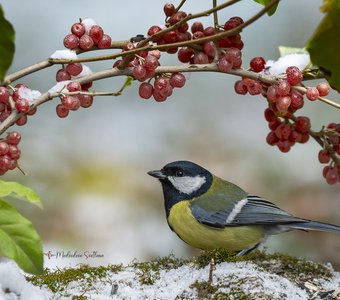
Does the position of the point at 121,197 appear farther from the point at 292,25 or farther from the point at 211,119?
Answer: the point at 292,25

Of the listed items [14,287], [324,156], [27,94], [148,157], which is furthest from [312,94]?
[148,157]

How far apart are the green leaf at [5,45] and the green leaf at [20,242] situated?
0.24 meters

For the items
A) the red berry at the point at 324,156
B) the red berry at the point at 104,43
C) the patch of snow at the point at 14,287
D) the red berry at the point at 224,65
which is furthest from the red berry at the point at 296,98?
the patch of snow at the point at 14,287

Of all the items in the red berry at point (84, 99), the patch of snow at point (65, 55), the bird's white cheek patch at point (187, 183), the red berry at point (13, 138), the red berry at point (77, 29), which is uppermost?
the red berry at point (77, 29)

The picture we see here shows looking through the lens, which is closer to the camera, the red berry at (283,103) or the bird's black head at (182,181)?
the red berry at (283,103)

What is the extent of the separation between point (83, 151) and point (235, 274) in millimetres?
2270

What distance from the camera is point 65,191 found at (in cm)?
333

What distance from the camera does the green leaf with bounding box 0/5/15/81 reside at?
1.01m

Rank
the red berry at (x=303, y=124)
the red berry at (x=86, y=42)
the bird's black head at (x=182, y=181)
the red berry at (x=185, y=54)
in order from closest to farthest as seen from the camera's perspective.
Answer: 1. the red berry at (x=86, y=42)
2. the red berry at (x=185, y=54)
3. the red berry at (x=303, y=124)
4. the bird's black head at (x=182, y=181)

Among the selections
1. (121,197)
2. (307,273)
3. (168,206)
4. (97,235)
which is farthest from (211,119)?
(307,273)

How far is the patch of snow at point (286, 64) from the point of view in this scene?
1.48 metres

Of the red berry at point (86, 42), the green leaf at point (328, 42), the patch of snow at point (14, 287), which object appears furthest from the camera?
the red berry at point (86, 42)

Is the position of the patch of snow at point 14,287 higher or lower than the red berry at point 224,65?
lower

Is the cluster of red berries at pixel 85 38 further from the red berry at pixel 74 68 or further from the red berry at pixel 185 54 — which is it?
the red berry at pixel 185 54
